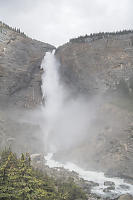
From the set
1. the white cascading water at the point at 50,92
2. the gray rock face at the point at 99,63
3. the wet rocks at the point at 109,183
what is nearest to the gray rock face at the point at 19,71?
the white cascading water at the point at 50,92

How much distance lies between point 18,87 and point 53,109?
435 inches

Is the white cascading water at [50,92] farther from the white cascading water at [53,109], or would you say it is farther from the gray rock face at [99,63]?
the gray rock face at [99,63]

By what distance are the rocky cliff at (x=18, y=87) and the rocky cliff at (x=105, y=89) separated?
8.63 meters

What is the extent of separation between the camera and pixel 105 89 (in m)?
51.9

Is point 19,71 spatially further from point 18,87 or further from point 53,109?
point 53,109

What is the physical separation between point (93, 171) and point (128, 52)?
3238cm

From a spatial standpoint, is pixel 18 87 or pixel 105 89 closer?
pixel 105 89

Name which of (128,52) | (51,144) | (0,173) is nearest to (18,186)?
(0,173)

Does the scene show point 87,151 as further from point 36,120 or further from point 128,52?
point 128,52

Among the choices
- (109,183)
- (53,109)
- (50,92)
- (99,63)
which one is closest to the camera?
(109,183)

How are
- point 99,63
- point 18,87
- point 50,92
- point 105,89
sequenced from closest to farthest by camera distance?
point 105,89 → point 99,63 → point 18,87 → point 50,92

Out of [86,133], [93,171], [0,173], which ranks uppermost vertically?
[0,173]

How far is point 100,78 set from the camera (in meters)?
54.2

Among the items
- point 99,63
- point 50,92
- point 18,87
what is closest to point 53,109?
point 50,92
